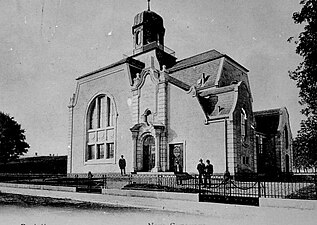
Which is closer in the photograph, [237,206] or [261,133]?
[237,206]

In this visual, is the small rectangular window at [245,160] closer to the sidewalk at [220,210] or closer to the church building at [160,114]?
the church building at [160,114]

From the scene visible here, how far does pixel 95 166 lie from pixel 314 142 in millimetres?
9179

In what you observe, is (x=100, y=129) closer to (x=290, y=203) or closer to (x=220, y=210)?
(x=220, y=210)

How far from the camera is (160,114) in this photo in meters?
10.5

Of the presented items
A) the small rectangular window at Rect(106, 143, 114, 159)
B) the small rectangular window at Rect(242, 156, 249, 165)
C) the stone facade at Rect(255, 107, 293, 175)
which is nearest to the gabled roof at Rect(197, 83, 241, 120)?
the stone facade at Rect(255, 107, 293, 175)

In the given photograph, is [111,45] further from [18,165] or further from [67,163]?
[67,163]

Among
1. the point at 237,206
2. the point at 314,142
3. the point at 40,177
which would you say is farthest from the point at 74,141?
the point at 314,142

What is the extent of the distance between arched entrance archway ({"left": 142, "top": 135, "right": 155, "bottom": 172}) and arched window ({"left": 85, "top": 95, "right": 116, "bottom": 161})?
148 cm

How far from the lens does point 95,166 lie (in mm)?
12094

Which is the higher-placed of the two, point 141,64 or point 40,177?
point 141,64

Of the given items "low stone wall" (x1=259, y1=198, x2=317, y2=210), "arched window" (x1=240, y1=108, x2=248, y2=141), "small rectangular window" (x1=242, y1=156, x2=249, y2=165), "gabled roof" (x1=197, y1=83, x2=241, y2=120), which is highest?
"gabled roof" (x1=197, y1=83, x2=241, y2=120)

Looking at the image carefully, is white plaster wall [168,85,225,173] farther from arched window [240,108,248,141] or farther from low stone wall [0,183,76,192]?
low stone wall [0,183,76,192]

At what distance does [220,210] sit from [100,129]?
8.13 metres

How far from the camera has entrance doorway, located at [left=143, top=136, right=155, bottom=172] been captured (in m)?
10.7
